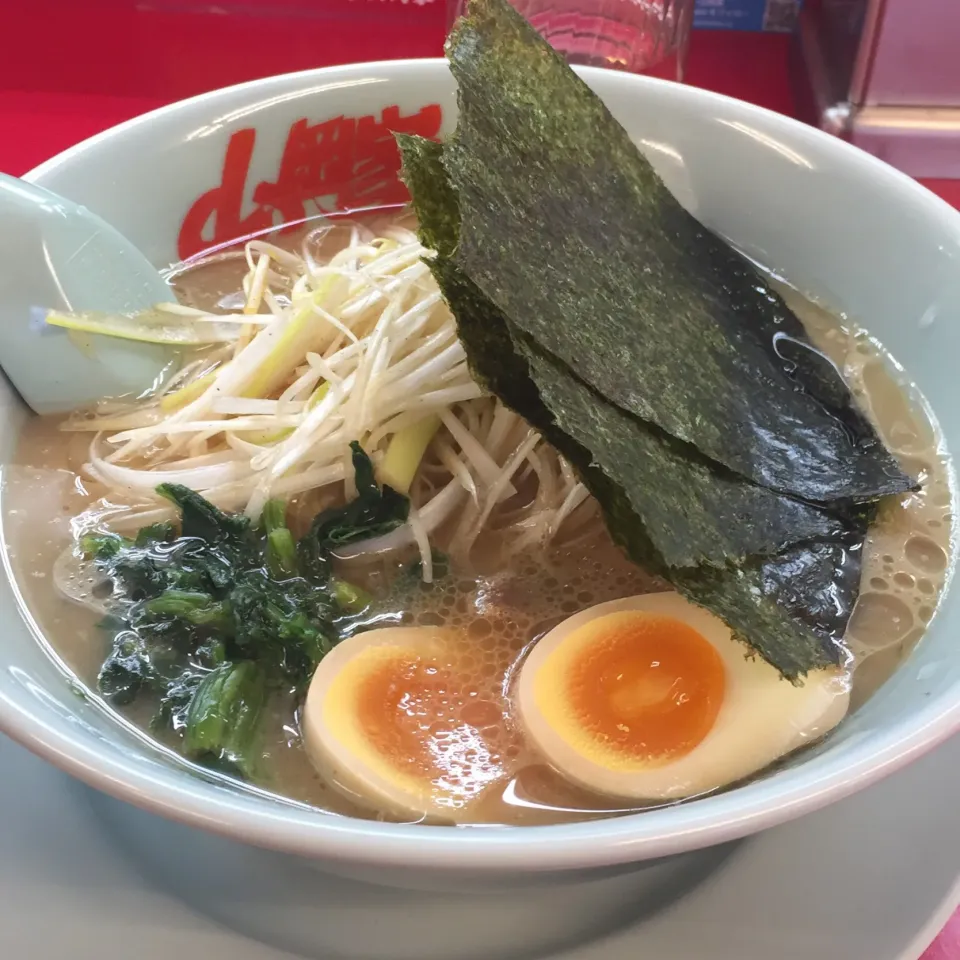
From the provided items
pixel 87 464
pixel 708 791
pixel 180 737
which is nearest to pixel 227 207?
pixel 87 464

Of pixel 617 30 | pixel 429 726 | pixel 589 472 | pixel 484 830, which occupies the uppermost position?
pixel 617 30

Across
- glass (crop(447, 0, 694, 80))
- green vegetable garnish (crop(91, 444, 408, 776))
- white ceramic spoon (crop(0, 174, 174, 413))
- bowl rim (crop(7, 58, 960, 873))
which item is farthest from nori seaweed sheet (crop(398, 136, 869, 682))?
glass (crop(447, 0, 694, 80))

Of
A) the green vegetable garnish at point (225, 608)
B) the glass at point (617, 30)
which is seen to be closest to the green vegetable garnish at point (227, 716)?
the green vegetable garnish at point (225, 608)

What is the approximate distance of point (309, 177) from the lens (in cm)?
137

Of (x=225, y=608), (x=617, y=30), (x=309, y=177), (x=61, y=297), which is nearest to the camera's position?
(x=225, y=608)

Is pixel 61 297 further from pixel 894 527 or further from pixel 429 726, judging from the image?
pixel 894 527

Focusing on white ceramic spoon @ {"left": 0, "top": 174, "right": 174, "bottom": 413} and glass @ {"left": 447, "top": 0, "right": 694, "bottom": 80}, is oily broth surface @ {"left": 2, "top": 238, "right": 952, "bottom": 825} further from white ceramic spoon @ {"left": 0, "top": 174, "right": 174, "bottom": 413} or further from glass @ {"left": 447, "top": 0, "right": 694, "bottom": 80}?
glass @ {"left": 447, "top": 0, "right": 694, "bottom": 80}

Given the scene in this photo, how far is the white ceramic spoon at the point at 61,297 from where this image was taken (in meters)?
1.02

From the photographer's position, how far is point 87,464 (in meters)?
1.06

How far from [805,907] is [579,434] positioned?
0.40 metres

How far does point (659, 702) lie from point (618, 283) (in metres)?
0.40

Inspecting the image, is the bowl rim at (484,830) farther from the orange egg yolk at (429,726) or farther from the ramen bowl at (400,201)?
the orange egg yolk at (429,726)

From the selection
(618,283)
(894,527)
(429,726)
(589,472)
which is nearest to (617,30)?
(618,283)

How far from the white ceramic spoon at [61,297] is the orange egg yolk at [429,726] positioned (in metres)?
0.51
